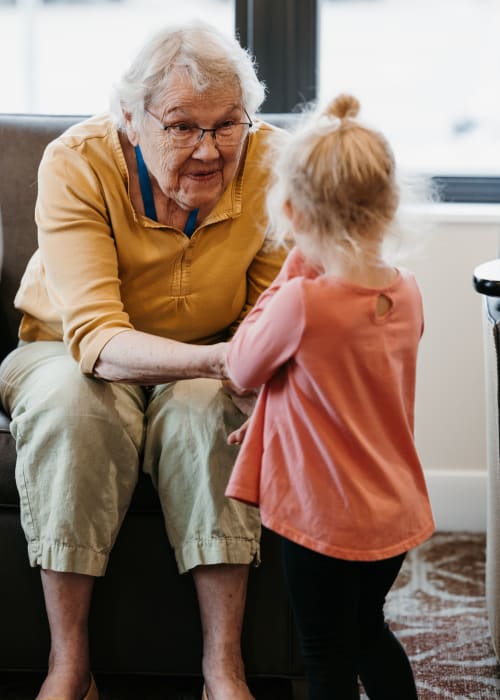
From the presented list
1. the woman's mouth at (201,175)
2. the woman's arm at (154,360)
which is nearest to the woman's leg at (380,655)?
the woman's arm at (154,360)

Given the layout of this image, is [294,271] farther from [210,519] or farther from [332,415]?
[210,519]

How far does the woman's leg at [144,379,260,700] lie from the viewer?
1541 millimetres

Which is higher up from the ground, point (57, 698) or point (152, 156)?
point (152, 156)

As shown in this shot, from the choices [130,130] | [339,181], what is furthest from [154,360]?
[339,181]

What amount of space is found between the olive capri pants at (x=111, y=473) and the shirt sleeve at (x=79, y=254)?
0.28 ft

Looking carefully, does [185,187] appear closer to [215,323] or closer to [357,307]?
[215,323]

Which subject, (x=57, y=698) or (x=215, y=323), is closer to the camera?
(x=57, y=698)

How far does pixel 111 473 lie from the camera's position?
1544mm

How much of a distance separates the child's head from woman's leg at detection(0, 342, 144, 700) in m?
0.54

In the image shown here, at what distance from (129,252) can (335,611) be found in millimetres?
693

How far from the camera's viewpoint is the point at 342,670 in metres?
1.26

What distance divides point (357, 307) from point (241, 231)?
22.3 inches

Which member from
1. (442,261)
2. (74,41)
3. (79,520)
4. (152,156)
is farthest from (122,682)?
A: (74,41)

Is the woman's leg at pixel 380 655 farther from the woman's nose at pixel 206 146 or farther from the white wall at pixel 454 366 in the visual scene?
the white wall at pixel 454 366
